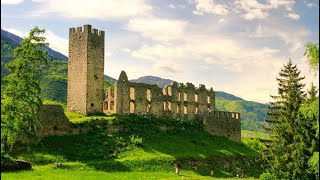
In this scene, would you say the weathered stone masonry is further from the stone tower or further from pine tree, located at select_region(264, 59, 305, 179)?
pine tree, located at select_region(264, 59, 305, 179)

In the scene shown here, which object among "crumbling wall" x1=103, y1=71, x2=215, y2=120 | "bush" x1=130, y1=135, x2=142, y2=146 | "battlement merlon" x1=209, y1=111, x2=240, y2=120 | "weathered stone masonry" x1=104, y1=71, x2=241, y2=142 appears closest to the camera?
"bush" x1=130, y1=135, x2=142, y2=146

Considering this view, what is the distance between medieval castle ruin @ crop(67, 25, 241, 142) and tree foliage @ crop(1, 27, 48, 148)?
1830 centimetres

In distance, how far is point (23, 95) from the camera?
4706cm

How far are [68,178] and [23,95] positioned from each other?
957 centimetres

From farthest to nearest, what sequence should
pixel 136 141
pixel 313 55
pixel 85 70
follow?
pixel 85 70
pixel 136 141
pixel 313 55

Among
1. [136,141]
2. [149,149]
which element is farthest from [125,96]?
[149,149]

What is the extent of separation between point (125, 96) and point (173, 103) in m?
10.7

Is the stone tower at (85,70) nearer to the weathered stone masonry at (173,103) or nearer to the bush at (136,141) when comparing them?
the weathered stone masonry at (173,103)

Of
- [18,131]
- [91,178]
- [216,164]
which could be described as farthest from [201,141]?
[18,131]

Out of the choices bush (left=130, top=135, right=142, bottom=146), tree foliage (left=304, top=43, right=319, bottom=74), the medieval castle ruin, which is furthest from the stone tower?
tree foliage (left=304, top=43, right=319, bottom=74)

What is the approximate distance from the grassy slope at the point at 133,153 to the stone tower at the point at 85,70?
300cm

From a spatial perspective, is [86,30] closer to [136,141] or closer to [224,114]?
[136,141]

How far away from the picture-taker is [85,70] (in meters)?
70.4

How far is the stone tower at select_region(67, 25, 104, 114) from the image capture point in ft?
232
